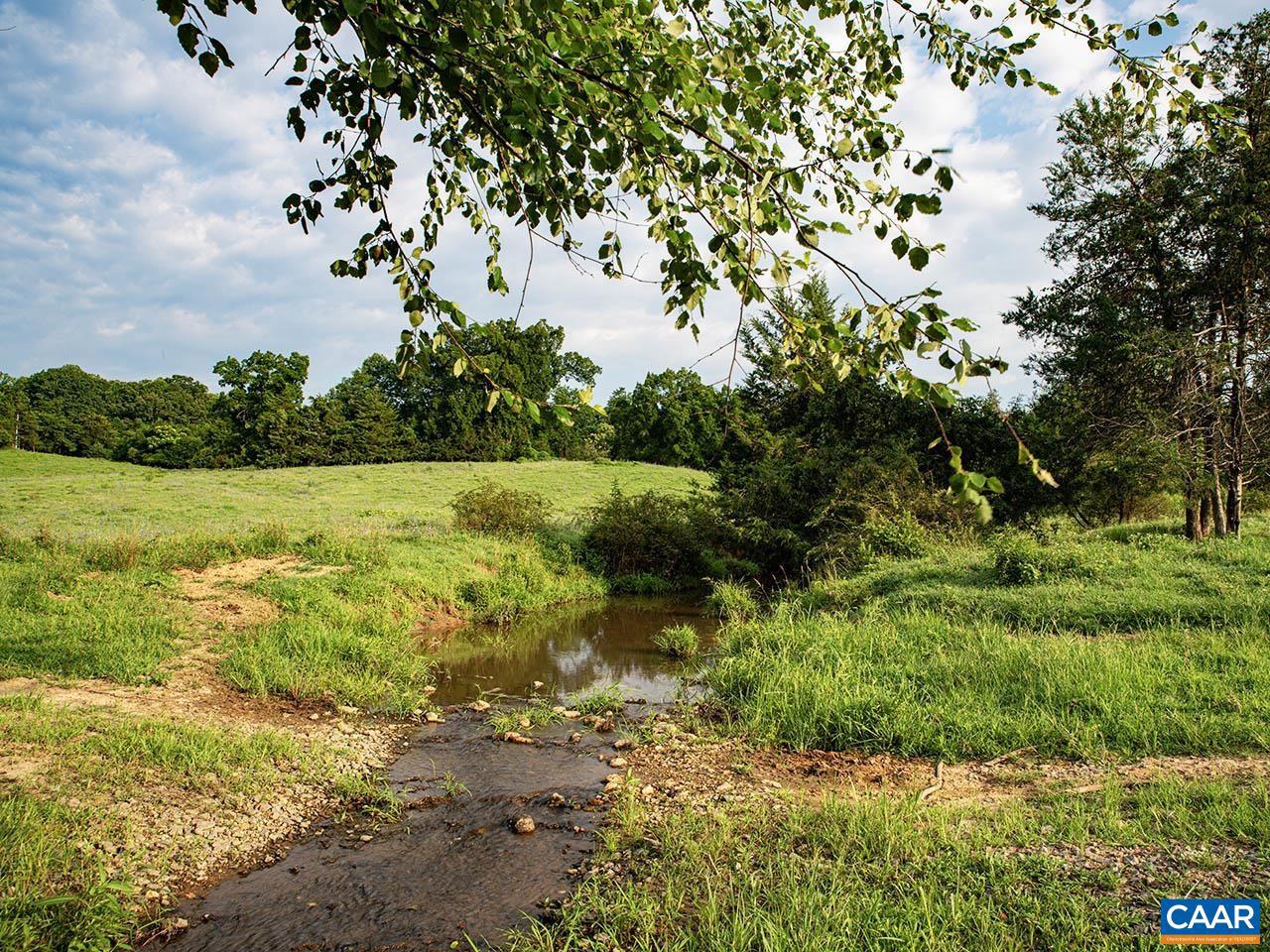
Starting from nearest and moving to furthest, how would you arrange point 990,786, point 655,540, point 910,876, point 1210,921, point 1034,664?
point 1210,921, point 910,876, point 990,786, point 1034,664, point 655,540

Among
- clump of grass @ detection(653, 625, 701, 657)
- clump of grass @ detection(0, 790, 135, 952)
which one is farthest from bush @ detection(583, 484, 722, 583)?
clump of grass @ detection(0, 790, 135, 952)

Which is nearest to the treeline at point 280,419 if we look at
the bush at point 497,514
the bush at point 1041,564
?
the bush at point 497,514

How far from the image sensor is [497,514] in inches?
794

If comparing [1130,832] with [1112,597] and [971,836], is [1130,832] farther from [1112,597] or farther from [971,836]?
[1112,597]

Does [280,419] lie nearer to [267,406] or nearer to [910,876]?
[267,406]

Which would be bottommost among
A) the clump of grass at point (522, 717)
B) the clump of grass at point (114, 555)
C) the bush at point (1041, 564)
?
the clump of grass at point (522, 717)

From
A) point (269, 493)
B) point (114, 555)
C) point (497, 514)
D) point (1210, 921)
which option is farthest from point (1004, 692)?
point (269, 493)

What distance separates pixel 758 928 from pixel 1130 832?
2.50 meters

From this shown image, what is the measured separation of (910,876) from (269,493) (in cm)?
3088

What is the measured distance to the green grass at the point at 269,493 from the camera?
2033cm

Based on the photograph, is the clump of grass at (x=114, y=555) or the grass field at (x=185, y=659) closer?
the grass field at (x=185, y=659)

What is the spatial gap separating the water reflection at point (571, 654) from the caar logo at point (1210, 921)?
21.2 feet

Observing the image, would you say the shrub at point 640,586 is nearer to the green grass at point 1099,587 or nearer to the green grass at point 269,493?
the green grass at point 269,493

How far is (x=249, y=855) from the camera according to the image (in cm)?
530
